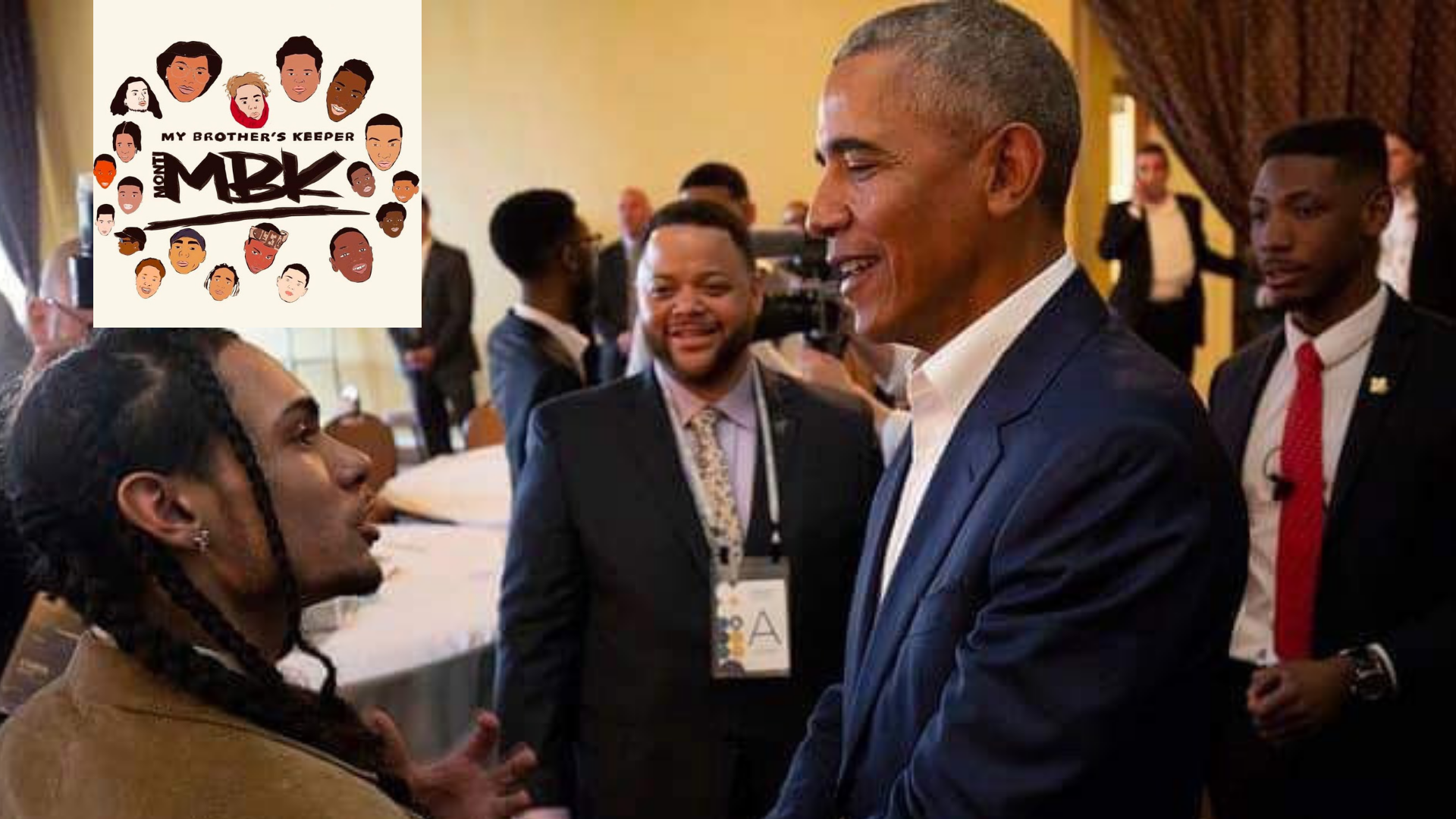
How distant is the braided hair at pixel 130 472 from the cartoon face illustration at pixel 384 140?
0.21m

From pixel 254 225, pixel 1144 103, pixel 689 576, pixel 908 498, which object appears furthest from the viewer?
pixel 1144 103

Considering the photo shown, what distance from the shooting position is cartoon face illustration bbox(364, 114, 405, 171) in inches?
38.2

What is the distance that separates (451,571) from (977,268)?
1.97m

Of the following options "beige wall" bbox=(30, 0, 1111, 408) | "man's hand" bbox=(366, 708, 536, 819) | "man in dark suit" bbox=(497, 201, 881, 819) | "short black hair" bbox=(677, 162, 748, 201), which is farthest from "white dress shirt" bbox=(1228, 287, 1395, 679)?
"beige wall" bbox=(30, 0, 1111, 408)

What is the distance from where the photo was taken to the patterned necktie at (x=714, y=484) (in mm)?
1856

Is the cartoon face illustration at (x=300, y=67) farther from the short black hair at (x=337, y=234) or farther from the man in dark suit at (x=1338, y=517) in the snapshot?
the man in dark suit at (x=1338, y=517)

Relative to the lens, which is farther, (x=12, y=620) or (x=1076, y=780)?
(x=12, y=620)

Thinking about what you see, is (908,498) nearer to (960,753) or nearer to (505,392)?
(960,753)

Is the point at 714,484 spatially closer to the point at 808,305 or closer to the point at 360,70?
the point at 808,305

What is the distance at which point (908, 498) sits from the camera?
4.11 feet

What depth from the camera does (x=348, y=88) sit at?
3.16 ft

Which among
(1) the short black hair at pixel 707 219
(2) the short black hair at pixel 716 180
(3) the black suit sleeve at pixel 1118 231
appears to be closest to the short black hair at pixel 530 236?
(1) the short black hair at pixel 707 219

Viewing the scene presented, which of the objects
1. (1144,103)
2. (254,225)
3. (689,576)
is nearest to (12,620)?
(689,576)

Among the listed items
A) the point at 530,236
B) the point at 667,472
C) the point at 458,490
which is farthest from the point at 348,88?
the point at 458,490
